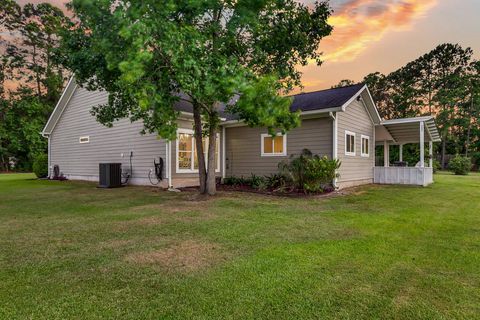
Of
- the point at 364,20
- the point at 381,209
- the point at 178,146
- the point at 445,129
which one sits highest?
the point at 364,20

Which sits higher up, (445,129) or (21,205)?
(445,129)

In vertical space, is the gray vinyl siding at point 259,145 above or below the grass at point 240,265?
above

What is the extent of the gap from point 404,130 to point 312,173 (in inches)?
286

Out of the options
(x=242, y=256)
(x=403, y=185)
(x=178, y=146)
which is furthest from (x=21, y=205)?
(x=403, y=185)

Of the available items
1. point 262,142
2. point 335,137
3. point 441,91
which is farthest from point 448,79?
point 262,142

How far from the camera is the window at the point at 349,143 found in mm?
10852

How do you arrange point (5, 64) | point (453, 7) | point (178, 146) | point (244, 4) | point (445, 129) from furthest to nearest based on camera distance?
point (445, 129), point (5, 64), point (178, 146), point (453, 7), point (244, 4)

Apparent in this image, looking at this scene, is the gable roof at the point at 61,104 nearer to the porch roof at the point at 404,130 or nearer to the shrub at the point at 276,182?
the shrub at the point at 276,182

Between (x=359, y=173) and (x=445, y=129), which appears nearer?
(x=359, y=173)

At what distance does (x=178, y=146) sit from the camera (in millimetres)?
10938

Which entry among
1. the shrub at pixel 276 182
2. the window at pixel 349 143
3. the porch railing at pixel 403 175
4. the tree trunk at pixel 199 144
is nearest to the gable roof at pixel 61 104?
the tree trunk at pixel 199 144

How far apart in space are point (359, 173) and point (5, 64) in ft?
97.7

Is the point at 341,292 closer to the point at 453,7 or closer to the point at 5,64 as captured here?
the point at 453,7

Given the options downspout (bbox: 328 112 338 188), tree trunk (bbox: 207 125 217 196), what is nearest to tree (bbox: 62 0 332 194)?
tree trunk (bbox: 207 125 217 196)
